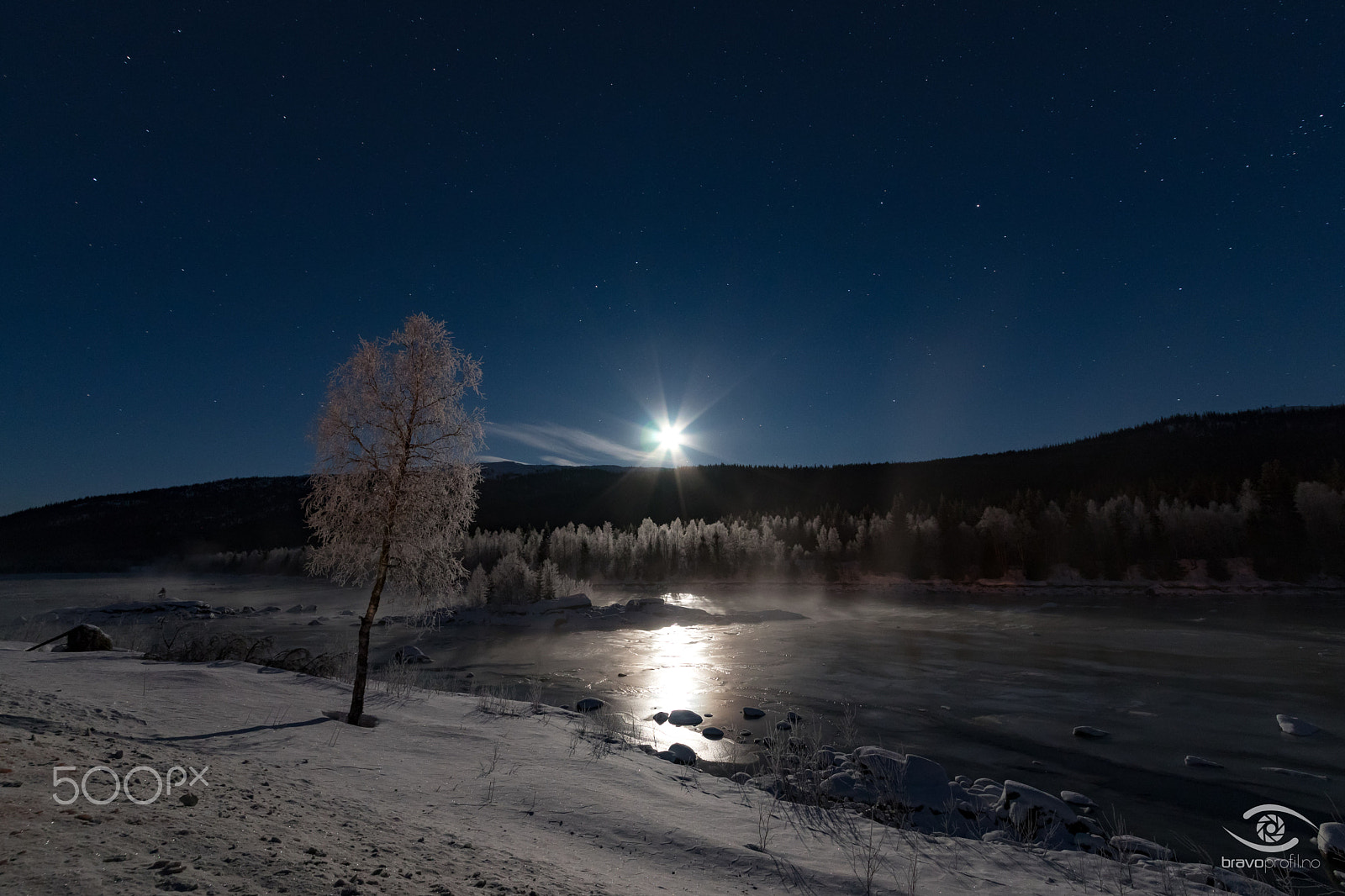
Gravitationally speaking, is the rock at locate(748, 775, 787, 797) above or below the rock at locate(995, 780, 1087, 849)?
above

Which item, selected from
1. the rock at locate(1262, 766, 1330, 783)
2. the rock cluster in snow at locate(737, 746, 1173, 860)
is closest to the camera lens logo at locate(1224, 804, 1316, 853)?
the rock cluster in snow at locate(737, 746, 1173, 860)

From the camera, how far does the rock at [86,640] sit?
21.3m

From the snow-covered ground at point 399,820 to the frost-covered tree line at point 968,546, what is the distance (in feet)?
205

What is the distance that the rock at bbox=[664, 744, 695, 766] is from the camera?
52.3ft

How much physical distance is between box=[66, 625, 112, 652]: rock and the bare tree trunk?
13940 mm

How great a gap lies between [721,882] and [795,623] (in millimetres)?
53135

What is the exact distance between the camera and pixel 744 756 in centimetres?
1708

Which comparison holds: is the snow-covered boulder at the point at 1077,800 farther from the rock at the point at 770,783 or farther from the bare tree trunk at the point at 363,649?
the bare tree trunk at the point at 363,649

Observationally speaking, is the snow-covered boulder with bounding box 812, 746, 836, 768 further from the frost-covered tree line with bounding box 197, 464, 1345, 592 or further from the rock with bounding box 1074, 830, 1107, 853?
the frost-covered tree line with bounding box 197, 464, 1345, 592

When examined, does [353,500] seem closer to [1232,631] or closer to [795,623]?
[795,623]

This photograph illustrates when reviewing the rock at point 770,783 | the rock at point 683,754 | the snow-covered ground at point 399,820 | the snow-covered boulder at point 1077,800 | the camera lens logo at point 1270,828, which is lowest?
the camera lens logo at point 1270,828

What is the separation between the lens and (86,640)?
2158 centimetres

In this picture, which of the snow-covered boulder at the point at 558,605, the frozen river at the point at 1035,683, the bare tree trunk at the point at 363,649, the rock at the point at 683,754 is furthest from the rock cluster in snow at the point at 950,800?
the snow-covered boulder at the point at 558,605

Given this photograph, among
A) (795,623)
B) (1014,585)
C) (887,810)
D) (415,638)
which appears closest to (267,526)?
(415,638)
